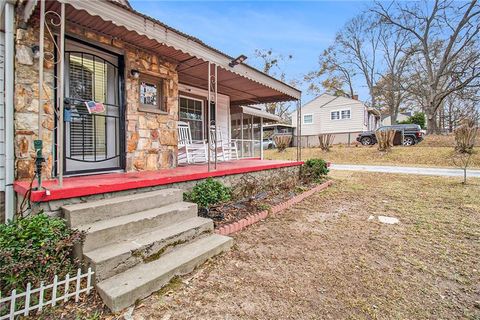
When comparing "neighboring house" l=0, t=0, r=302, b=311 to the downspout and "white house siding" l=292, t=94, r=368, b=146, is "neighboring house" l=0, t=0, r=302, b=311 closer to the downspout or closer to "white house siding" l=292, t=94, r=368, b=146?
the downspout

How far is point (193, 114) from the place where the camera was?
25.0 ft

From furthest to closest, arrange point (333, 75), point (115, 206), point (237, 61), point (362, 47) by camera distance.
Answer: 1. point (333, 75)
2. point (362, 47)
3. point (237, 61)
4. point (115, 206)

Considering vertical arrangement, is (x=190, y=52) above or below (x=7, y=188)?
above

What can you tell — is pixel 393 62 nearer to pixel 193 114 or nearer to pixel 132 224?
pixel 193 114

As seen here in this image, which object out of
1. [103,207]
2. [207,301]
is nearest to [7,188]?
[103,207]

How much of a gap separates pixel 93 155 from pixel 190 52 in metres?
2.43

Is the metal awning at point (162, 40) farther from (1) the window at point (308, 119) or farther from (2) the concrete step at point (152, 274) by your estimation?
(1) the window at point (308, 119)

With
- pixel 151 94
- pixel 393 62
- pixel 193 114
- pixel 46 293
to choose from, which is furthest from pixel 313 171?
pixel 393 62

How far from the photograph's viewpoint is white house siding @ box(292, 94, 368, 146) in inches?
899

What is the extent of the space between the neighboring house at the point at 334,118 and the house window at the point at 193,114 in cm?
1643

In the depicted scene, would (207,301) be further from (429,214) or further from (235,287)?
(429,214)

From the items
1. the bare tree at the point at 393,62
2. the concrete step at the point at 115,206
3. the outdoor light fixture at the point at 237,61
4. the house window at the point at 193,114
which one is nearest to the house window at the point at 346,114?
the bare tree at the point at 393,62

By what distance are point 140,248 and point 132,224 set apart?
0.34m

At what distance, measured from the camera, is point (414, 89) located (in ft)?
77.0
